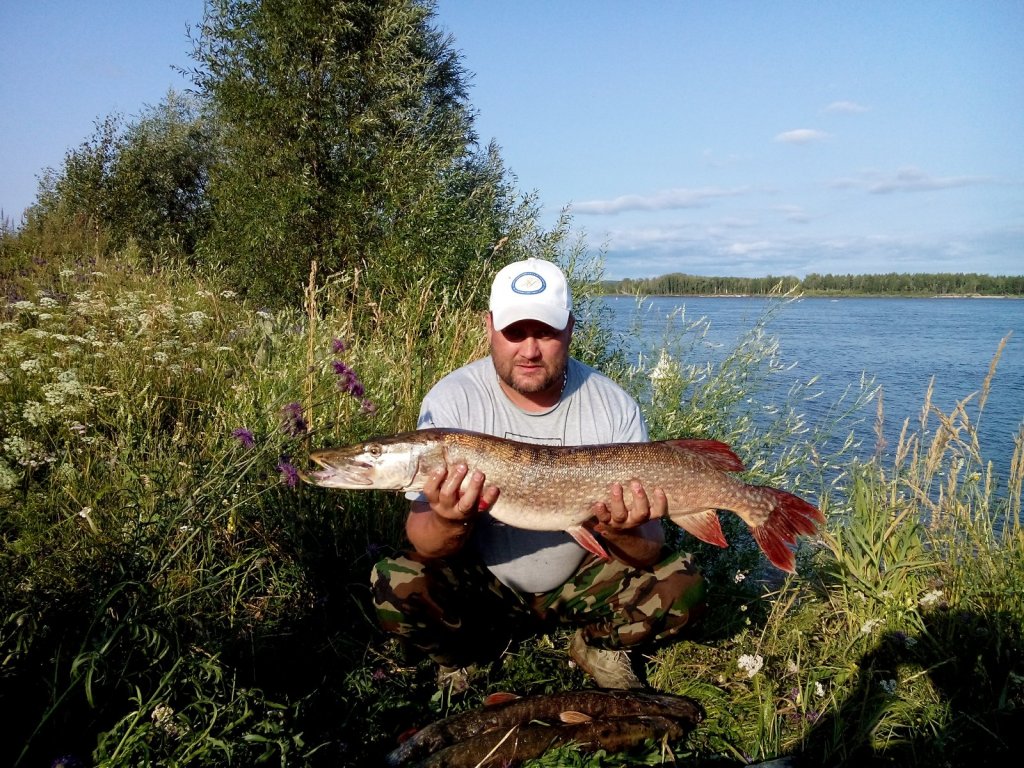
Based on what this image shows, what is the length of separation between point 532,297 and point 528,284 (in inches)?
3.0

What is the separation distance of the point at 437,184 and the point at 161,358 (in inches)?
289

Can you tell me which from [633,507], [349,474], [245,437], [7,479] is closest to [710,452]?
[633,507]

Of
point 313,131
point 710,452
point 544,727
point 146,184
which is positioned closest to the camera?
point 544,727

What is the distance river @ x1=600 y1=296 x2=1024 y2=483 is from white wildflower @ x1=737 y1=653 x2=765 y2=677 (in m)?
2.33

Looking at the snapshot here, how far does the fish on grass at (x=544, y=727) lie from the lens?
8.04 feet

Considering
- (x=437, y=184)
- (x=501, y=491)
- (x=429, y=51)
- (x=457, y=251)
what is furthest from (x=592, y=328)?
(x=429, y=51)

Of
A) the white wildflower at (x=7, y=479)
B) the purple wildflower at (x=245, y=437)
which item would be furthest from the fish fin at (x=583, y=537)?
the white wildflower at (x=7, y=479)

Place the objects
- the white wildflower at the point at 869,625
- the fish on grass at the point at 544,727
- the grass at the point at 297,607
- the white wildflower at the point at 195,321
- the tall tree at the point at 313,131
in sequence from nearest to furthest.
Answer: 1. the grass at the point at 297,607
2. the fish on grass at the point at 544,727
3. the white wildflower at the point at 869,625
4. the white wildflower at the point at 195,321
5. the tall tree at the point at 313,131

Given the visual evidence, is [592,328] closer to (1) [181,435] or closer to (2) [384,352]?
(2) [384,352]

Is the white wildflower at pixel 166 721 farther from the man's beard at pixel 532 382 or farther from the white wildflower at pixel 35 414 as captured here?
the white wildflower at pixel 35 414

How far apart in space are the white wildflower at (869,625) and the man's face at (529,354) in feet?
6.42

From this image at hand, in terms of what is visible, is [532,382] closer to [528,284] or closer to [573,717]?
[528,284]

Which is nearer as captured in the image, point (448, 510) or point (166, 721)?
point (166, 721)

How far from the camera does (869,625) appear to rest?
3395 millimetres
